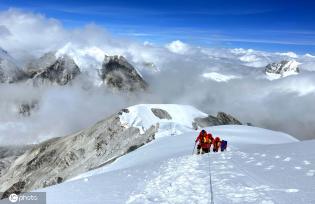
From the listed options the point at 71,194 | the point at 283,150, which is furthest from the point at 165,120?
the point at 71,194

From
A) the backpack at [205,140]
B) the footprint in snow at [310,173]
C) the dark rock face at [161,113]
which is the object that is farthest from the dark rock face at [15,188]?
the footprint in snow at [310,173]

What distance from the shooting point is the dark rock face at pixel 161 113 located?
364 feet

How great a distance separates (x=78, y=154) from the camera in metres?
116

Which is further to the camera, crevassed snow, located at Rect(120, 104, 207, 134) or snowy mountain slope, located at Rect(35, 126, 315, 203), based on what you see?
crevassed snow, located at Rect(120, 104, 207, 134)

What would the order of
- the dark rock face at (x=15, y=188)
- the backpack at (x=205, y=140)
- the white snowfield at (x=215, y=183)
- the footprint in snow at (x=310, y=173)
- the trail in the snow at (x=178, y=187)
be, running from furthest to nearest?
the dark rock face at (x=15, y=188), the backpack at (x=205, y=140), the footprint in snow at (x=310, y=173), the trail in the snow at (x=178, y=187), the white snowfield at (x=215, y=183)

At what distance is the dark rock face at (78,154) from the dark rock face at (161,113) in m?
8.06

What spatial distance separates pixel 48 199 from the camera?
811 inches

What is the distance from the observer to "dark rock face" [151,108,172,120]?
11084cm

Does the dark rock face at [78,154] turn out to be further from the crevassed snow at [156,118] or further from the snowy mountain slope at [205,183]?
the snowy mountain slope at [205,183]

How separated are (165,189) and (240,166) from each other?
269 inches

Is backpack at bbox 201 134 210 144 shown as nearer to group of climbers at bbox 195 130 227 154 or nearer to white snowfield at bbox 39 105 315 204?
group of climbers at bbox 195 130 227 154

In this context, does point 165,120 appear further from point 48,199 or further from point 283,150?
point 48,199

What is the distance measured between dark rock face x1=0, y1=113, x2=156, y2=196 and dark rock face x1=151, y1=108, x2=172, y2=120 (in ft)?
26.5

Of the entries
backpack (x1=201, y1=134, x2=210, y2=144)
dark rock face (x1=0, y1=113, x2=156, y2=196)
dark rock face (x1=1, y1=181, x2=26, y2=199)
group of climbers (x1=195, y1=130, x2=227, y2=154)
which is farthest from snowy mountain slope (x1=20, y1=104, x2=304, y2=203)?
dark rock face (x1=1, y1=181, x2=26, y2=199)
